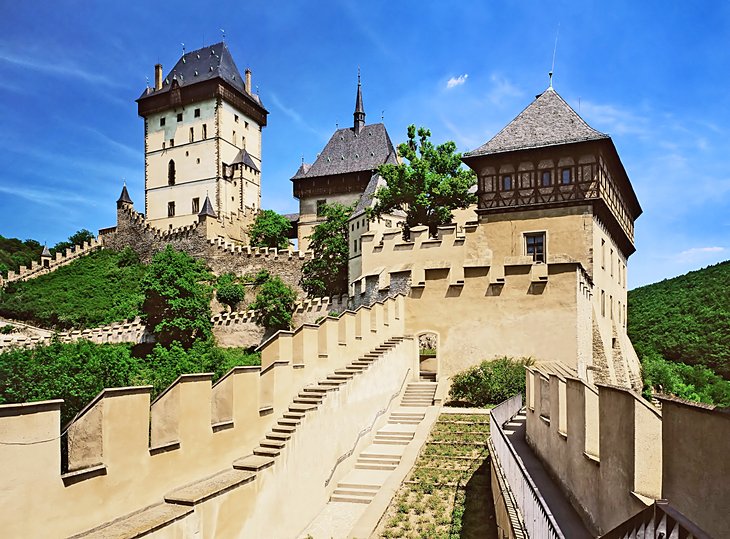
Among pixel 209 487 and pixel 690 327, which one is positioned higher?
pixel 209 487

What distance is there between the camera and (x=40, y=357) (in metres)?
25.1

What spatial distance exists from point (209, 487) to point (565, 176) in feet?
70.1

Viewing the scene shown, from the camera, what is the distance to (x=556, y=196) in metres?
26.0

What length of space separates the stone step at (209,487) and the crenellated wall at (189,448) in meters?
0.10

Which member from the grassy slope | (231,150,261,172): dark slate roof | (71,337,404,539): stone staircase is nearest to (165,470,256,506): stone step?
(71,337,404,539): stone staircase

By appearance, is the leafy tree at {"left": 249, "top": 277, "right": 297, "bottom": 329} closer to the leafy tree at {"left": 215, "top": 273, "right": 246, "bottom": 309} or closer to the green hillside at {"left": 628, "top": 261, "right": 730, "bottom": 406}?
the leafy tree at {"left": 215, "top": 273, "right": 246, "bottom": 309}

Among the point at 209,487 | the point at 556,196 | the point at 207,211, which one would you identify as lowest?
the point at 209,487

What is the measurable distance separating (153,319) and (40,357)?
16.4 meters

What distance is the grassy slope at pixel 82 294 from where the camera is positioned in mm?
47500

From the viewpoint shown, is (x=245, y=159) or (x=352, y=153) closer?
(x=352, y=153)

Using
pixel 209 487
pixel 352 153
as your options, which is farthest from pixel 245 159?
pixel 209 487

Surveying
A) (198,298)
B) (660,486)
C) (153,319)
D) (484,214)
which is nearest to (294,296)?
(198,298)

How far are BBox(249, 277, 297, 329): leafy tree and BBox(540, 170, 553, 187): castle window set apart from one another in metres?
20.7

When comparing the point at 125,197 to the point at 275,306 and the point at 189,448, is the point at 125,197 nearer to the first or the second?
the point at 275,306
